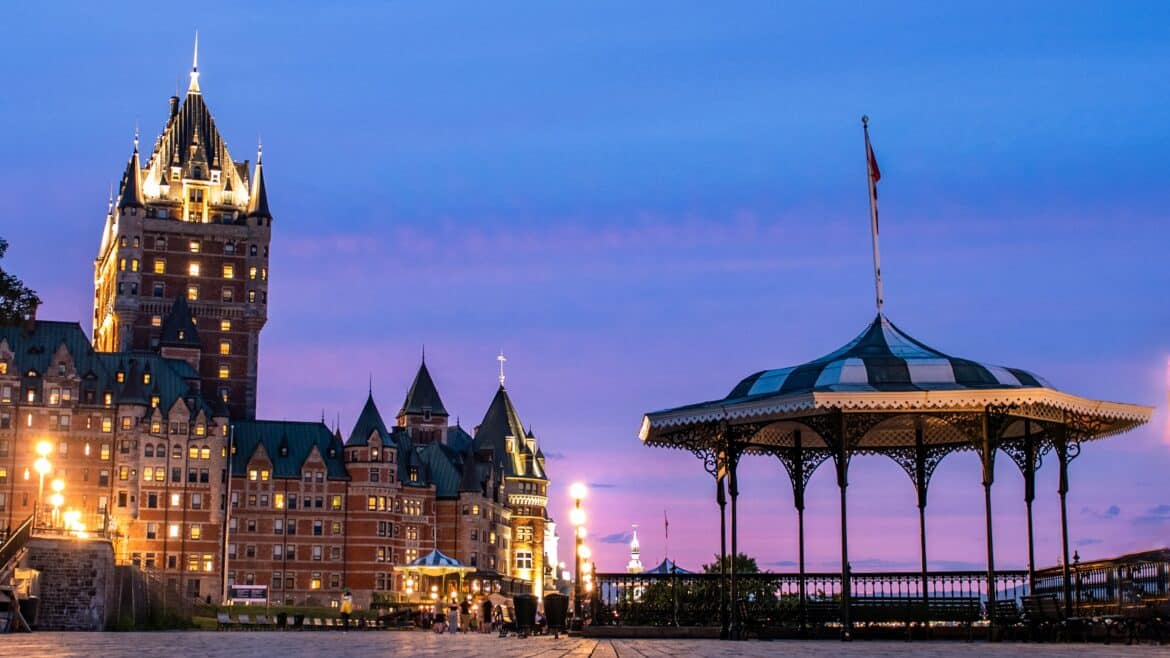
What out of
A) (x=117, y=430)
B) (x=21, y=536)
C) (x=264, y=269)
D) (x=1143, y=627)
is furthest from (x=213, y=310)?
(x=1143, y=627)

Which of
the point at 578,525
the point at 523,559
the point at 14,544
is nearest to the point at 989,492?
the point at 578,525

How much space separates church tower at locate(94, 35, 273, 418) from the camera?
155 m

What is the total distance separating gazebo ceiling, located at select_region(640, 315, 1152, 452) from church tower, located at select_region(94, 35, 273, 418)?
122957 mm

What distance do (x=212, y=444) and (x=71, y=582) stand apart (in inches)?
3055

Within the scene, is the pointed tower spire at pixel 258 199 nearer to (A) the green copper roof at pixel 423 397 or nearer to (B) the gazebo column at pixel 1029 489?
(A) the green copper roof at pixel 423 397

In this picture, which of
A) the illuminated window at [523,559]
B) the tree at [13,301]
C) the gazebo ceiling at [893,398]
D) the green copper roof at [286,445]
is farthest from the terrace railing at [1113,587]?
the illuminated window at [523,559]

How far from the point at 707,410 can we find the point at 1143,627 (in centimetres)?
1023

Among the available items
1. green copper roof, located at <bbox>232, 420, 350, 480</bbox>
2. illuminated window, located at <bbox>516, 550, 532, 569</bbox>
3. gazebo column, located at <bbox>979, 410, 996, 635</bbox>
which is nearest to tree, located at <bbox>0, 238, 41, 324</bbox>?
gazebo column, located at <bbox>979, 410, 996, 635</bbox>

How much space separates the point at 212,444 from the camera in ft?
446

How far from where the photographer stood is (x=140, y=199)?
16050 cm

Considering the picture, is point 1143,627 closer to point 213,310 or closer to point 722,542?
point 722,542

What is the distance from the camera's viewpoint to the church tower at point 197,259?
155 metres

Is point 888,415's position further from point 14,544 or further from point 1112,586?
point 14,544

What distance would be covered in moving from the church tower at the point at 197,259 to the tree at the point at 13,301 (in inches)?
4353
